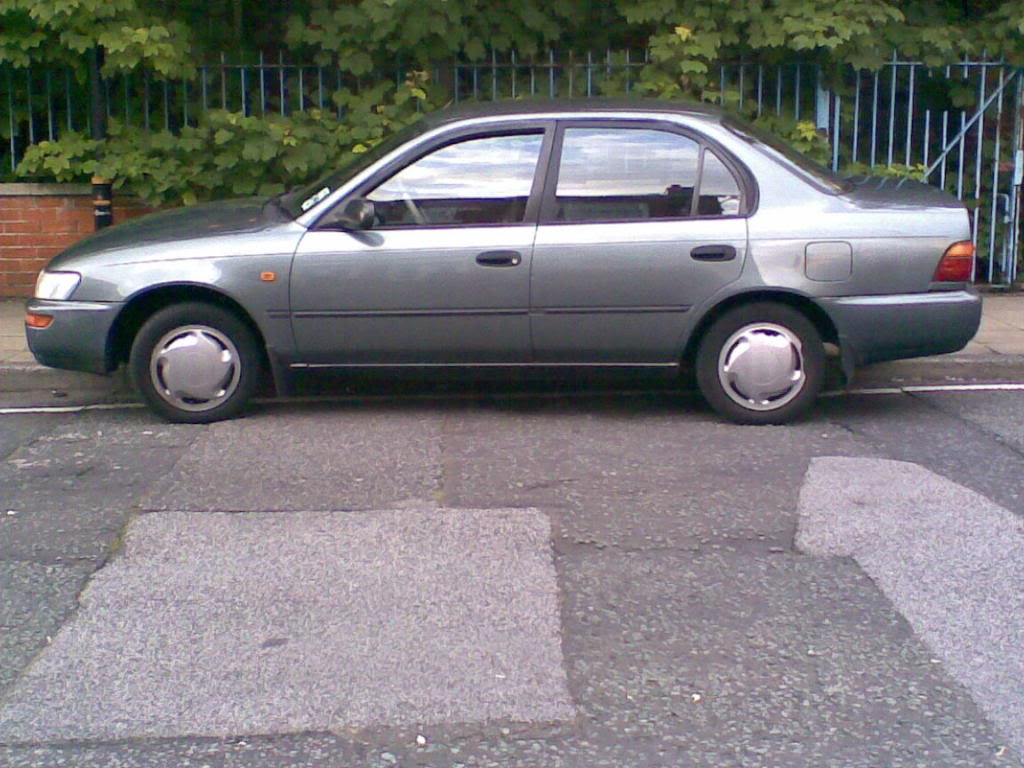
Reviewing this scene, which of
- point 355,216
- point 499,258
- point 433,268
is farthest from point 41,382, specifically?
point 499,258

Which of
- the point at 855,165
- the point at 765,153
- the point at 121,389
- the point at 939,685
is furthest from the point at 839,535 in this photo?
the point at 855,165

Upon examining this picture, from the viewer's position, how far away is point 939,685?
4.18 meters

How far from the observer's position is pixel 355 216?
22.9 feet

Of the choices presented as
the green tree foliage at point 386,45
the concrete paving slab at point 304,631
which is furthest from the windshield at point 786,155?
the green tree foliage at point 386,45

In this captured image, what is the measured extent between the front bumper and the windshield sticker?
1.08 meters

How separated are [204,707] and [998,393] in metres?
5.55

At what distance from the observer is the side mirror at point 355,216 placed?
695 centimetres

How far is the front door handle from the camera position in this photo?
22.8ft

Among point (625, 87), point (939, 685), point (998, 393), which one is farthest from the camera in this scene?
point (625, 87)

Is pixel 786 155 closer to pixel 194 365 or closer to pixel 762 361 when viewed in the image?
pixel 762 361

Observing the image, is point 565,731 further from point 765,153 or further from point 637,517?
point 765,153

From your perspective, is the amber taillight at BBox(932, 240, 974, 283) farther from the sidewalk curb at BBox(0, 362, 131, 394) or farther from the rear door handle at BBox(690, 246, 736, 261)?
the sidewalk curb at BBox(0, 362, 131, 394)

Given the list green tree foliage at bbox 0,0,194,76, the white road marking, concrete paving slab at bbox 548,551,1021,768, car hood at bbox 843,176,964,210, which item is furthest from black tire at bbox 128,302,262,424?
green tree foliage at bbox 0,0,194,76

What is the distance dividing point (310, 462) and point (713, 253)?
2.26m
